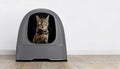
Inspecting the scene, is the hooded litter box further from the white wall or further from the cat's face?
the white wall

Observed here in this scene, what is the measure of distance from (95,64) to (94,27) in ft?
1.25

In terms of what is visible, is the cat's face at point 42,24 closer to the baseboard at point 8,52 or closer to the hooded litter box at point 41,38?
the hooded litter box at point 41,38

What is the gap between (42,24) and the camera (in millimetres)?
1271

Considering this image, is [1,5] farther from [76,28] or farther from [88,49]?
[88,49]

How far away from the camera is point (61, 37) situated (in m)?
1.26

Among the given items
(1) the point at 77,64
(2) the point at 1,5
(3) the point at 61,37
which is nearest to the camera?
(1) the point at 77,64

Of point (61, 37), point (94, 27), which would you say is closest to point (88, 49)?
point (94, 27)

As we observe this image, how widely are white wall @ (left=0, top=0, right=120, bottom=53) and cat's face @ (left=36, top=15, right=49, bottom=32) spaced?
0.18m

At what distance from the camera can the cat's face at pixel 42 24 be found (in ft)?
4.16

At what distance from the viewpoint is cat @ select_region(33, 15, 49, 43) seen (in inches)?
49.7

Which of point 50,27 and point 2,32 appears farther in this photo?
point 2,32

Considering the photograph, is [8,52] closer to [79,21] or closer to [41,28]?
[41,28]

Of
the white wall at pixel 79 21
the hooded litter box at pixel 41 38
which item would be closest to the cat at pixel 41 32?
the hooded litter box at pixel 41 38

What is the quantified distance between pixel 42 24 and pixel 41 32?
0.15 feet
